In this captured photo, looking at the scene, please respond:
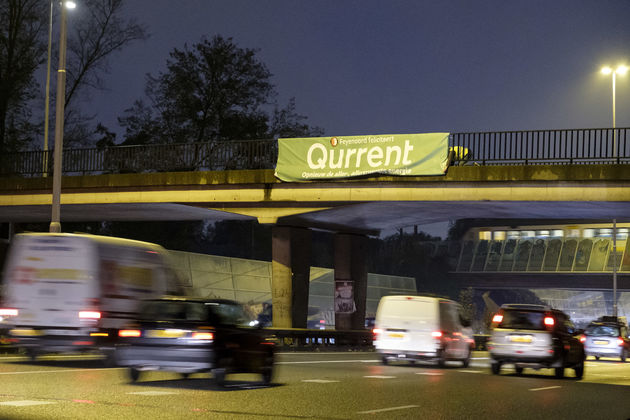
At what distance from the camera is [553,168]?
31.5 meters

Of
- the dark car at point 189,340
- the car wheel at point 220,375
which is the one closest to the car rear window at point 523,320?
the dark car at point 189,340

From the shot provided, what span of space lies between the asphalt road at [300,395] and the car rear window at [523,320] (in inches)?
55.8

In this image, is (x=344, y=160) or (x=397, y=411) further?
(x=344, y=160)

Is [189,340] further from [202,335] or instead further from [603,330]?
[603,330]

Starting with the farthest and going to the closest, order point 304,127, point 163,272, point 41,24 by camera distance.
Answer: point 304,127 → point 41,24 → point 163,272

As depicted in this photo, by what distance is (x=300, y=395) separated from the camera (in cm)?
1381

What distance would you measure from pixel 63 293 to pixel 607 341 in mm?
22521

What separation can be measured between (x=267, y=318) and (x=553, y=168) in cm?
2638

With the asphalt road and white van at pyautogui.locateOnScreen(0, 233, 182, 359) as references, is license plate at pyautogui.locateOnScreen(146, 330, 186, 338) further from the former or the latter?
white van at pyautogui.locateOnScreen(0, 233, 182, 359)

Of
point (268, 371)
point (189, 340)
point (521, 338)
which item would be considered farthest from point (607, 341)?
point (189, 340)

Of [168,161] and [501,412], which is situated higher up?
[168,161]

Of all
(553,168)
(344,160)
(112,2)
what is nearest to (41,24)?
(112,2)

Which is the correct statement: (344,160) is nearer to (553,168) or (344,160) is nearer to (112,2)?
(553,168)

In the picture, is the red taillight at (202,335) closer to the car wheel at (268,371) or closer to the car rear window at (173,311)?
the car rear window at (173,311)
